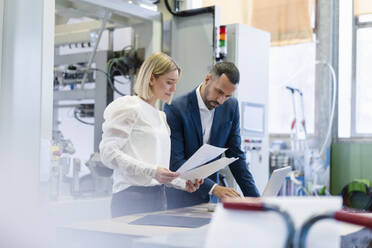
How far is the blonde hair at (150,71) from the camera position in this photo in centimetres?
236

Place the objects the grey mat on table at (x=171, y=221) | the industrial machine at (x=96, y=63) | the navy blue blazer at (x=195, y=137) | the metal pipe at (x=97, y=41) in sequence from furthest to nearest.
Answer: the metal pipe at (x=97, y=41) < the industrial machine at (x=96, y=63) < the navy blue blazer at (x=195, y=137) < the grey mat on table at (x=171, y=221)

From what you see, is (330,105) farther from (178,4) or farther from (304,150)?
(178,4)

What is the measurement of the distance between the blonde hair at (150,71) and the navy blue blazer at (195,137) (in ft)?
1.11

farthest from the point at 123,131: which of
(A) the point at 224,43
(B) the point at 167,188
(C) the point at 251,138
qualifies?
(C) the point at 251,138

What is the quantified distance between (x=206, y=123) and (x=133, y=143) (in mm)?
655

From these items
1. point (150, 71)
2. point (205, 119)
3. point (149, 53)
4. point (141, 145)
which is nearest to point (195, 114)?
point (205, 119)

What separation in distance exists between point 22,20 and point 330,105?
3882 mm

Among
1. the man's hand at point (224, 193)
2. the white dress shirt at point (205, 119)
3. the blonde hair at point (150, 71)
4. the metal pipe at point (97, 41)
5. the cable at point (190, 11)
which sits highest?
the cable at point (190, 11)

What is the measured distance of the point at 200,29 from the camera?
13.5 feet

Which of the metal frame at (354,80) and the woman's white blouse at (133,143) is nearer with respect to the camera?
the woman's white blouse at (133,143)

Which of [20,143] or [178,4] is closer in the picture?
[20,143]

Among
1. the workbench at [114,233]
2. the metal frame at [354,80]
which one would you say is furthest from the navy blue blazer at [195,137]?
the metal frame at [354,80]

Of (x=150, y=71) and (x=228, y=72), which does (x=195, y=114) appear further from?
(x=150, y=71)

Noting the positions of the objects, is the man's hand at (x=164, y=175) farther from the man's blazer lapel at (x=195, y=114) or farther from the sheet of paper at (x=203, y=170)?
the man's blazer lapel at (x=195, y=114)
